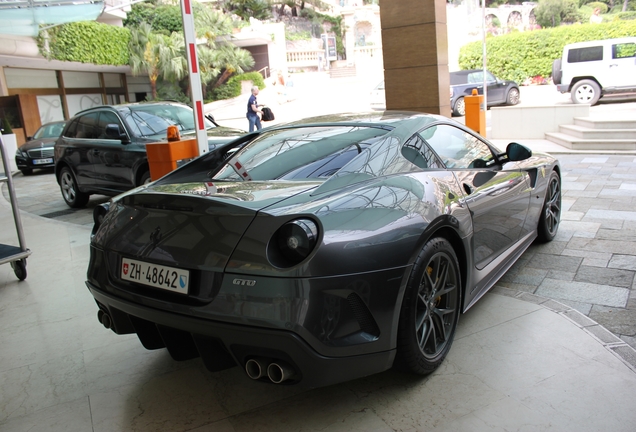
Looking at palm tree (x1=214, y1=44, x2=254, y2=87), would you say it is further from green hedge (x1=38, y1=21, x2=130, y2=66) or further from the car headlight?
the car headlight

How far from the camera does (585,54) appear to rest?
16.4 meters

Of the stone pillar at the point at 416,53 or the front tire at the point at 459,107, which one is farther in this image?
the front tire at the point at 459,107

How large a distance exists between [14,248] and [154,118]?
372cm

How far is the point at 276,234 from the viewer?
2.12 metres

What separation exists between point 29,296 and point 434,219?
3.37 meters

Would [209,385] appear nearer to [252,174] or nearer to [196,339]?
[196,339]

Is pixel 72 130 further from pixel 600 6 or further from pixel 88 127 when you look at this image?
pixel 600 6

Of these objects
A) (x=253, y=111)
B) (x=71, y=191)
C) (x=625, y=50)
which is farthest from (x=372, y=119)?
(x=625, y=50)

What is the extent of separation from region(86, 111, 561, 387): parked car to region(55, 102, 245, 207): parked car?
14.8 ft

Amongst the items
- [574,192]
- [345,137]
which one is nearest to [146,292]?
[345,137]

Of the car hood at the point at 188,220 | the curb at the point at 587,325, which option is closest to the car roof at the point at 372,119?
the car hood at the point at 188,220

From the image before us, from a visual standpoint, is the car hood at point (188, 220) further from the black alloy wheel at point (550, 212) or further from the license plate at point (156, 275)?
the black alloy wheel at point (550, 212)

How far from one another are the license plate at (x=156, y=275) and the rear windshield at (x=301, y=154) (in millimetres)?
746

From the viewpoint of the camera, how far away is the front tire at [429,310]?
2.36 metres
